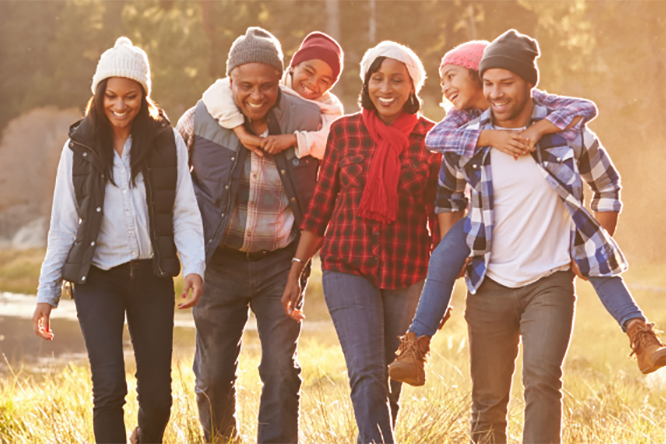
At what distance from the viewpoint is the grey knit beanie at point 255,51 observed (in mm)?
5129

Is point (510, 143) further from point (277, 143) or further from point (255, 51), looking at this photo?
point (255, 51)

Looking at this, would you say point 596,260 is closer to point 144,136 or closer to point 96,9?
point 144,136

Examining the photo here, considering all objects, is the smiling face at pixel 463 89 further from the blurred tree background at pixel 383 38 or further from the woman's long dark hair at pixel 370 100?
the blurred tree background at pixel 383 38

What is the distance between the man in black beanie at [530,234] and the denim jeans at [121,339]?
160cm

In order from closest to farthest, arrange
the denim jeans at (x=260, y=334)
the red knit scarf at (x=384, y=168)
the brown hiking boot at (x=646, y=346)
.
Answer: the brown hiking boot at (x=646, y=346), the red knit scarf at (x=384, y=168), the denim jeans at (x=260, y=334)

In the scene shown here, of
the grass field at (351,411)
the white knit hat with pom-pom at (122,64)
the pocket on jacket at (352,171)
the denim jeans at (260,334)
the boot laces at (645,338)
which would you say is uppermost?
the white knit hat with pom-pom at (122,64)

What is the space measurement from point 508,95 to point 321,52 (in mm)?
1590

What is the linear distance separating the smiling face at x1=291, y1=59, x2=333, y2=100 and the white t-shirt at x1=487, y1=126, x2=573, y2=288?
5.10ft

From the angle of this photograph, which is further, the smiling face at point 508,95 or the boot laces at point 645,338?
the smiling face at point 508,95

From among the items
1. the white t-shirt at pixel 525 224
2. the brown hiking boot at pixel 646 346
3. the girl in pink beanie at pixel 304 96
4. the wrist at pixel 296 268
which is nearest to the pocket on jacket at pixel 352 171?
the girl in pink beanie at pixel 304 96

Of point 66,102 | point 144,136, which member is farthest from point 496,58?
point 66,102

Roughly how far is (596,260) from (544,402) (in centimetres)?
69

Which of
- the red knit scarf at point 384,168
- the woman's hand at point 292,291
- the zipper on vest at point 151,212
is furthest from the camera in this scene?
the woman's hand at point 292,291

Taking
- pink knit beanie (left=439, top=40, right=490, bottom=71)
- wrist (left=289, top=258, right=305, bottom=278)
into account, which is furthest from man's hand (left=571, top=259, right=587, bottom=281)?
wrist (left=289, top=258, right=305, bottom=278)
